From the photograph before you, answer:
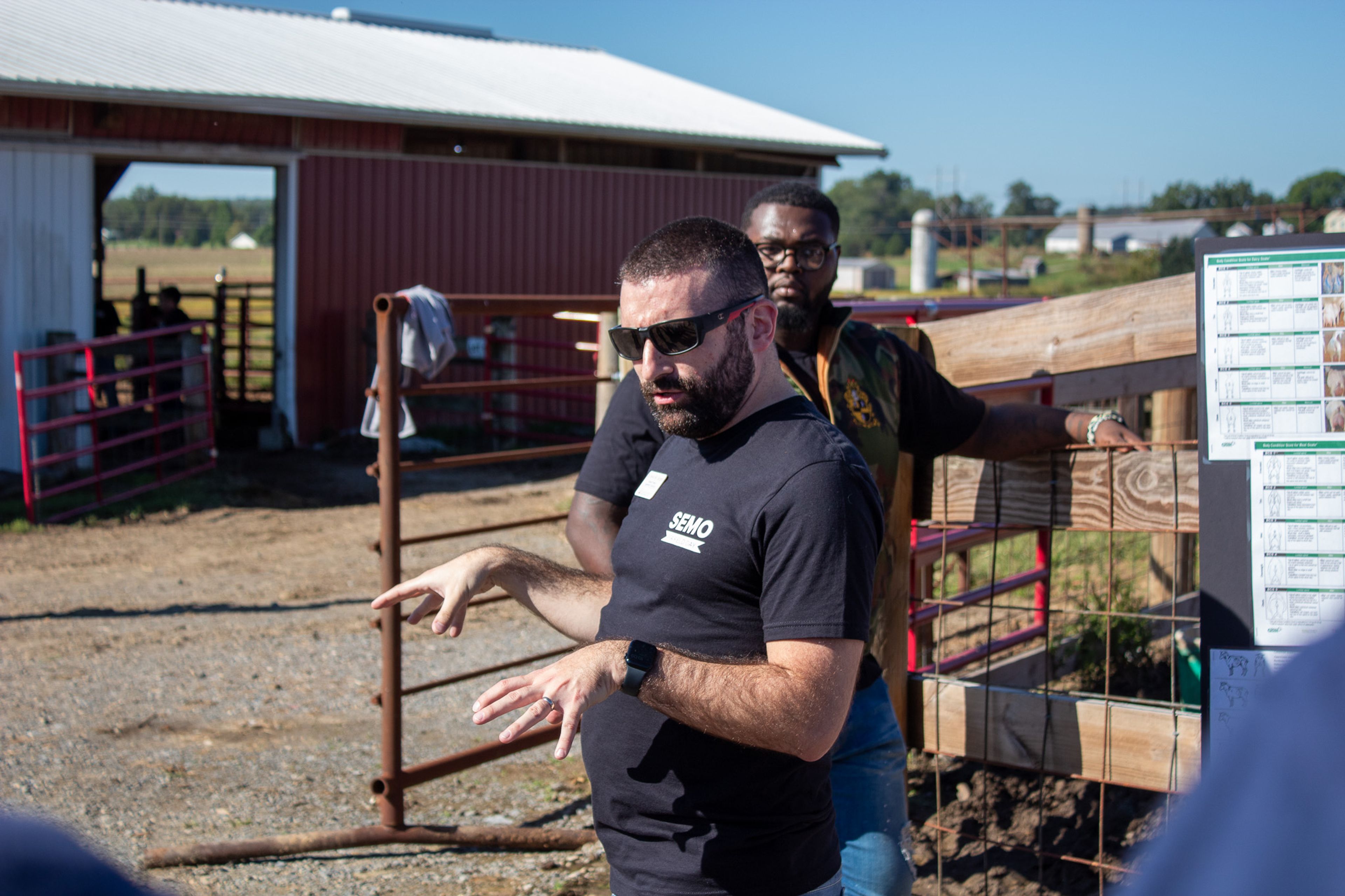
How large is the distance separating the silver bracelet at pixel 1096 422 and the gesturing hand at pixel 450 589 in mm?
1604

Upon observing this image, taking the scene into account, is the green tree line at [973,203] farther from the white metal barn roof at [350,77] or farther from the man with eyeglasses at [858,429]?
the man with eyeglasses at [858,429]

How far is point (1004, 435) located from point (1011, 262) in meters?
44.2

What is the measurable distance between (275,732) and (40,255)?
8334mm

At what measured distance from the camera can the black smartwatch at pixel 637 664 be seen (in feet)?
5.72

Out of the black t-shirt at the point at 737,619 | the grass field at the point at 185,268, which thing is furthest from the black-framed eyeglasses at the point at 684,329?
the grass field at the point at 185,268

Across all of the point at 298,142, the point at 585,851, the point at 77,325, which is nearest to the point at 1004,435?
the point at 585,851

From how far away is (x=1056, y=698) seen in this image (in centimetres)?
309

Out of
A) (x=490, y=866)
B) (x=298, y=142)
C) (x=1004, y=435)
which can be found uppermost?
(x=298, y=142)

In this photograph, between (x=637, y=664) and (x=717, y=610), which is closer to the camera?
(x=637, y=664)

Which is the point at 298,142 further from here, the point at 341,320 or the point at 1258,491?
the point at 1258,491

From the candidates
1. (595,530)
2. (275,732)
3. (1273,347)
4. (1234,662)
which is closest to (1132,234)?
(275,732)

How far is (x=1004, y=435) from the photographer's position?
9.99ft

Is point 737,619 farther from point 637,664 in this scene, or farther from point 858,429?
point 858,429

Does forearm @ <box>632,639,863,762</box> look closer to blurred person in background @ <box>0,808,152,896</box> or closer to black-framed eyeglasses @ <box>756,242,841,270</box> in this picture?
blurred person in background @ <box>0,808,152,896</box>
